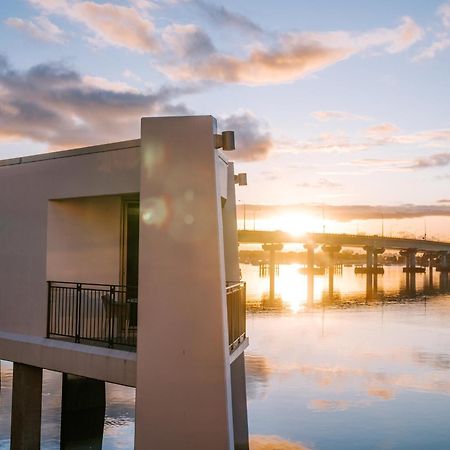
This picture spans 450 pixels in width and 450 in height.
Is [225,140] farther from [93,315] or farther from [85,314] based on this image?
[85,314]

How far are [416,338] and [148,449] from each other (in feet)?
128

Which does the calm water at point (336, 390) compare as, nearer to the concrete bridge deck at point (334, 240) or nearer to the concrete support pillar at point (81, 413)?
the concrete support pillar at point (81, 413)

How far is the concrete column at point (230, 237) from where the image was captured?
676 inches

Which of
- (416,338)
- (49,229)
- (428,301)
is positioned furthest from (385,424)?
(428,301)

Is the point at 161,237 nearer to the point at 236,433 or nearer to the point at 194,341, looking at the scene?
the point at 194,341

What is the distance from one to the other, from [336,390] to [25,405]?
17661mm

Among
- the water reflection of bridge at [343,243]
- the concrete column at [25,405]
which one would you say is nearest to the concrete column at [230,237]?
the concrete column at [25,405]

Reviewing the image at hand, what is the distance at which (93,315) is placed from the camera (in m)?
15.2

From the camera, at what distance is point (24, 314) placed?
14.9 m

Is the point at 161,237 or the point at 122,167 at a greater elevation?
the point at 122,167

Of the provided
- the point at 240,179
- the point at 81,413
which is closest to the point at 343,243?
the point at 81,413

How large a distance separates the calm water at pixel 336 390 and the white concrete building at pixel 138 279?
220 inches

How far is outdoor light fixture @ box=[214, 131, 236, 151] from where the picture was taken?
11.3 meters

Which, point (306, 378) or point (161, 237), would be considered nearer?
point (161, 237)
